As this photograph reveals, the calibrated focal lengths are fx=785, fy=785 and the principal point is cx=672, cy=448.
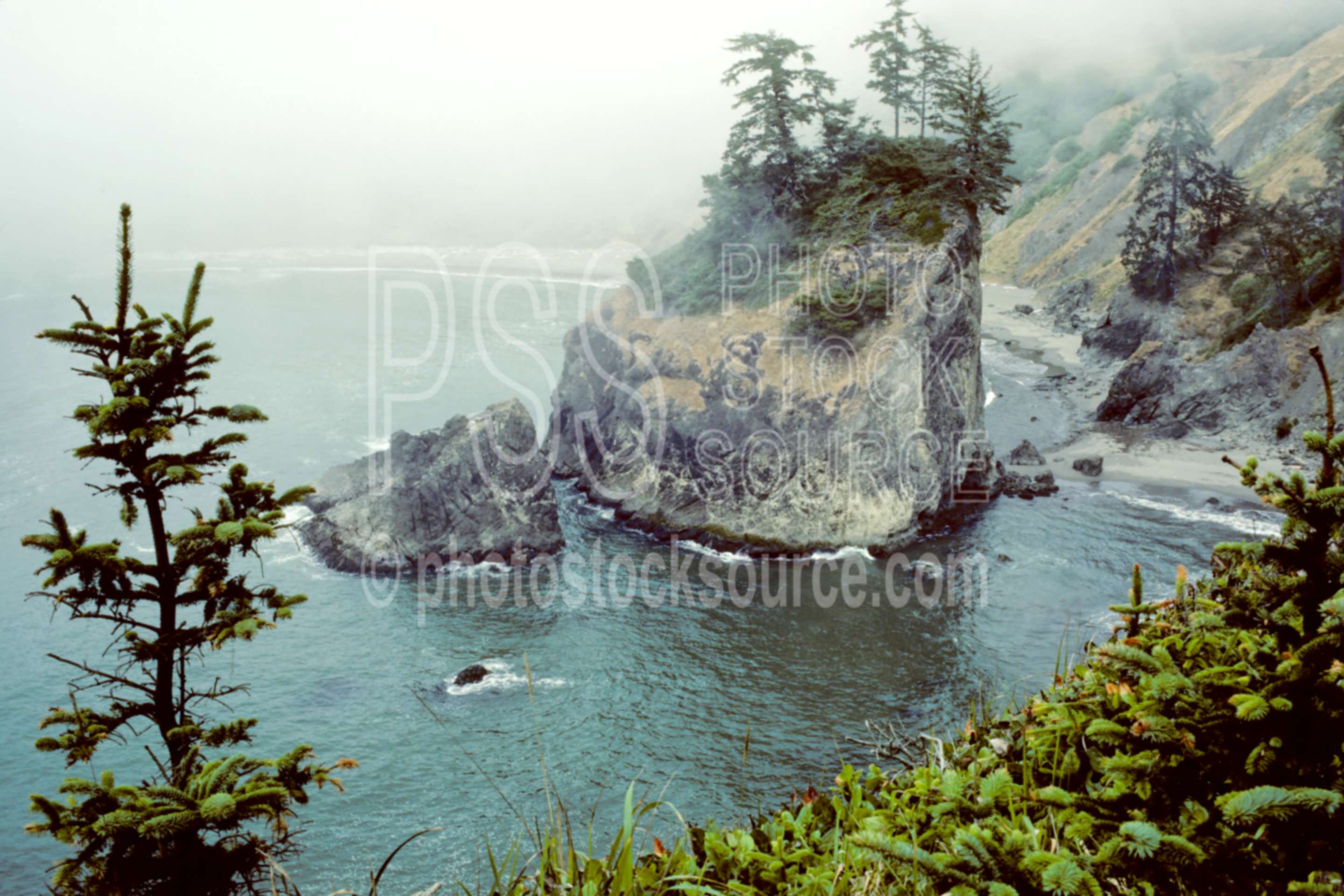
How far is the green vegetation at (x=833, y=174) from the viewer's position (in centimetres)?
5919

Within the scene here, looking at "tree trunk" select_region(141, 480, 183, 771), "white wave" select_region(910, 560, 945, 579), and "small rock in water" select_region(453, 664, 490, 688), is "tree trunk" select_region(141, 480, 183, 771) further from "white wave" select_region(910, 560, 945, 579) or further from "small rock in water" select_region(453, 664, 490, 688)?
"white wave" select_region(910, 560, 945, 579)

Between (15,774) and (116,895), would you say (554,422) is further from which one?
(116,895)

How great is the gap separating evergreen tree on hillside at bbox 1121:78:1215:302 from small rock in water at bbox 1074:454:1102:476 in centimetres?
2870

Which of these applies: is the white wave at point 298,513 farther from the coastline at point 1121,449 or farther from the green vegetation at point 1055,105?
the green vegetation at point 1055,105

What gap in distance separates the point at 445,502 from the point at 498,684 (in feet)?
60.4

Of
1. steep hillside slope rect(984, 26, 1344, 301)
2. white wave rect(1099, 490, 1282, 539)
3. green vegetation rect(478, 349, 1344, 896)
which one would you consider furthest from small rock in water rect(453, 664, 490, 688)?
steep hillside slope rect(984, 26, 1344, 301)

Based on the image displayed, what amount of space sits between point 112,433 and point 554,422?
209 feet

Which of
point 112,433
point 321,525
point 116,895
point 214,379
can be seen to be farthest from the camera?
point 214,379

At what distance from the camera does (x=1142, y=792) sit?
3994mm

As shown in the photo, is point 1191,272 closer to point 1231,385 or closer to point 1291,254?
point 1291,254

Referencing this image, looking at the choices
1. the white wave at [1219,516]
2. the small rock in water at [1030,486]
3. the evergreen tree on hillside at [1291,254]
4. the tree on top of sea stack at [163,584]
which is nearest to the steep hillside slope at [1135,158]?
the evergreen tree on hillside at [1291,254]

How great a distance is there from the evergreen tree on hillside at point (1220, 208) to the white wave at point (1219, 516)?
38.2 metres

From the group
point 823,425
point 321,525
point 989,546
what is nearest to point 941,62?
point 823,425

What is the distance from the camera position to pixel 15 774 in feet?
110
